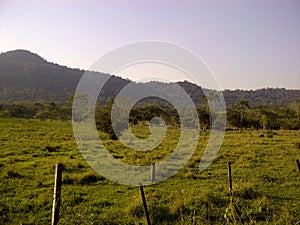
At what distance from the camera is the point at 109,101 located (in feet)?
153

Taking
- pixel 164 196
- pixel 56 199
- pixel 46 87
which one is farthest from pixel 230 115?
pixel 46 87

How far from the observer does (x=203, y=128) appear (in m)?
56.6

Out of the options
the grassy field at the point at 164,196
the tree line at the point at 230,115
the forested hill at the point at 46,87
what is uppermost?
the forested hill at the point at 46,87

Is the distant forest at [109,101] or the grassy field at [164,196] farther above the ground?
the distant forest at [109,101]

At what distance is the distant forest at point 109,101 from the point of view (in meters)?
50.4

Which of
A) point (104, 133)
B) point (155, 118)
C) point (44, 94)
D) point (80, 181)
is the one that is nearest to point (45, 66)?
point (44, 94)

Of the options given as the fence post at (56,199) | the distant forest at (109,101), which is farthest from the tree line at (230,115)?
the fence post at (56,199)

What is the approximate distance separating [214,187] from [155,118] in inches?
1637

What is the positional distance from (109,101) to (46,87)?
117m

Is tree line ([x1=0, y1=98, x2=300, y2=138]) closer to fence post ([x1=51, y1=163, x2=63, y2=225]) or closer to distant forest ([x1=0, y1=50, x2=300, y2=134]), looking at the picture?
distant forest ([x1=0, y1=50, x2=300, y2=134])

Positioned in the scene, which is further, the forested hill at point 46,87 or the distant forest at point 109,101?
the forested hill at point 46,87

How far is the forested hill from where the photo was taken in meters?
135

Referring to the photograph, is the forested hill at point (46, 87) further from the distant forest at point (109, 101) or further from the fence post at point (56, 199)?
the fence post at point (56, 199)

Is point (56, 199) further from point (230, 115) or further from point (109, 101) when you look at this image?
point (230, 115)
